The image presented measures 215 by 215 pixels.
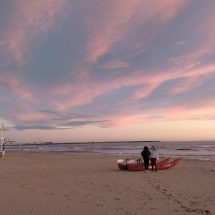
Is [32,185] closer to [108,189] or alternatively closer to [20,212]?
[108,189]

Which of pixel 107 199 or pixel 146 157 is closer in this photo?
pixel 107 199

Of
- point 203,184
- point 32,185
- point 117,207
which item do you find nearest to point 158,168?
point 203,184

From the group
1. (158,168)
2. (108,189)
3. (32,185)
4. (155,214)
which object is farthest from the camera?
(158,168)

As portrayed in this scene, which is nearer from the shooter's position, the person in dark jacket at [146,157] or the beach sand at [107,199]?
the beach sand at [107,199]

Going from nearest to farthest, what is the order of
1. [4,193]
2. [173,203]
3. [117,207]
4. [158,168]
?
[117,207] < [173,203] < [4,193] < [158,168]

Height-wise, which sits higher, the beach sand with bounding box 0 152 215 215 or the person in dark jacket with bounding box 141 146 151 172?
the person in dark jacket with bounding box 141 146 151 172

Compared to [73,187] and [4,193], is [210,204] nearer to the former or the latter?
[73,187]

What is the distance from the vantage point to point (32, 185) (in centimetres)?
1093

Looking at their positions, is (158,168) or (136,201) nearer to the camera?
(136,201)

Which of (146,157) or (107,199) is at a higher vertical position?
(146,157)

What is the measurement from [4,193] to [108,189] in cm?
398

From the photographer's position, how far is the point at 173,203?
7684mm

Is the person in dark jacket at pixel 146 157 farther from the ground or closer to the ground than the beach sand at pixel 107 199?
farther from the ground

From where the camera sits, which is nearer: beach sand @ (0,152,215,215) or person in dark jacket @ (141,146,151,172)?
beach sand @ (0,152,215,215)
